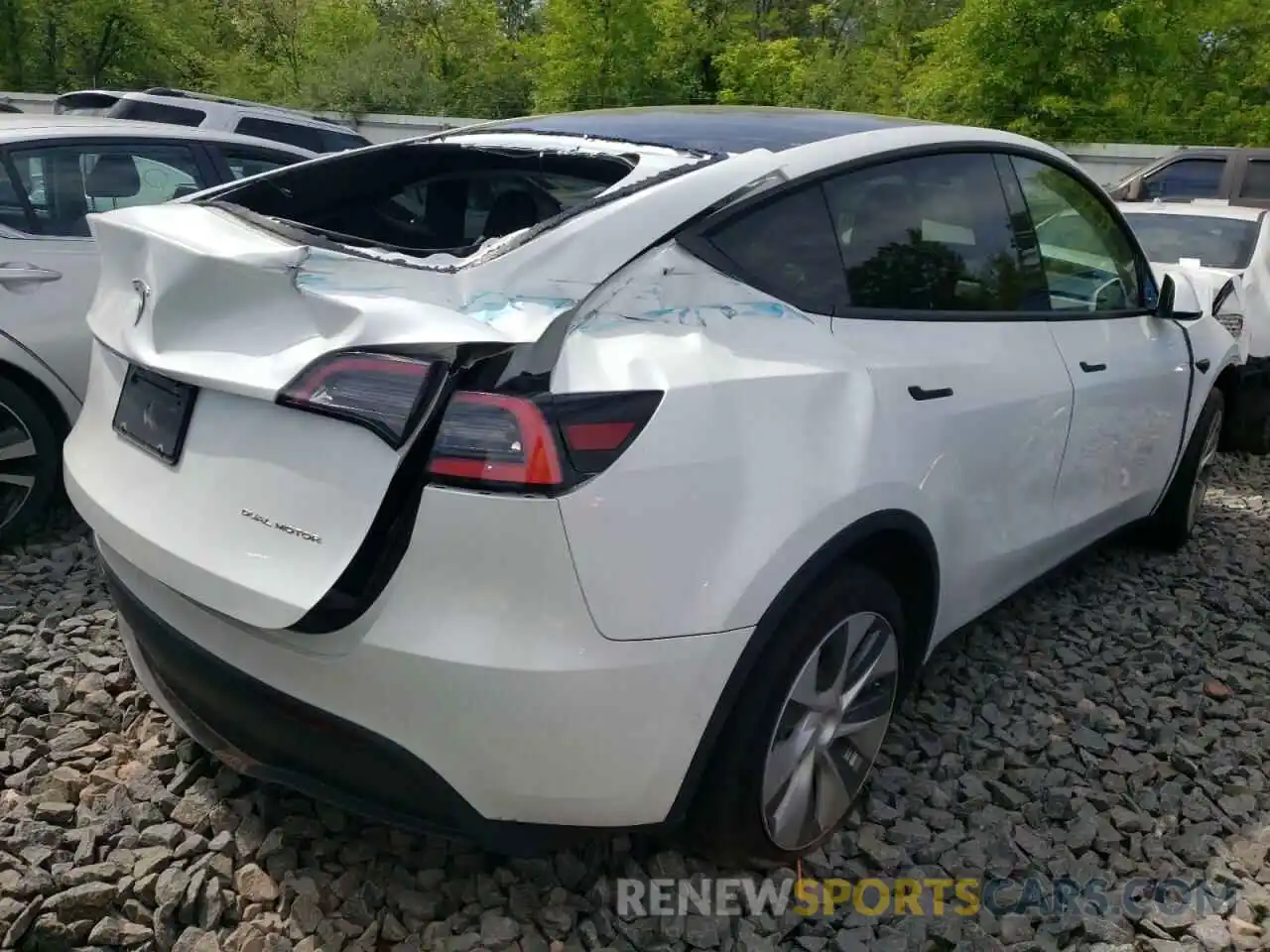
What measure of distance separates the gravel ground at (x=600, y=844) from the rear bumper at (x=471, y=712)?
39 centimetres

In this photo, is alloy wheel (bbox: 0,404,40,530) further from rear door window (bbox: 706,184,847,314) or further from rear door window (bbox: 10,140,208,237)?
rear door window (bbox: 706,184,847,314)

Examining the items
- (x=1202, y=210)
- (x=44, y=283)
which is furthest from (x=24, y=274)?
(x=1202, y=210)

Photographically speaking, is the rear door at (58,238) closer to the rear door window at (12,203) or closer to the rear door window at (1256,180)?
the rear door window at (12,203)

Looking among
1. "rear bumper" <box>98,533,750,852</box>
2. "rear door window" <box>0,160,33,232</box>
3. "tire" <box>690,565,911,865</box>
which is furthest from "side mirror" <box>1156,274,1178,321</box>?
"rear door window" <box>0,160,33,232</box>

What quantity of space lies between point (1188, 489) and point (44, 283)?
456cm

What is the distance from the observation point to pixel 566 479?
5.65ft

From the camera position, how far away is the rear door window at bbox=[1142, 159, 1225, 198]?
425 inches

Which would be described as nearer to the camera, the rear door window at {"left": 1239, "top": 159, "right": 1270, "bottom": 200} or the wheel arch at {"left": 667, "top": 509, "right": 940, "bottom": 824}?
the wheel arch at {"left": 667, "top": 509, "right": 940, "bottom": 824}

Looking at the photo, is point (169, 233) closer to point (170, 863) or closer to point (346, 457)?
point (346, 457)

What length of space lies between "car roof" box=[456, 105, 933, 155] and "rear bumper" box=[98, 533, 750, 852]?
1.24 m

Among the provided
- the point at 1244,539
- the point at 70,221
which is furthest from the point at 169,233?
the point at 1244,539

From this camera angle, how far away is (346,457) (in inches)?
69.8

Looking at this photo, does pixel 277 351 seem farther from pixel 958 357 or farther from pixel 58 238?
pixel 58 238

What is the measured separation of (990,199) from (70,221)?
340cm
